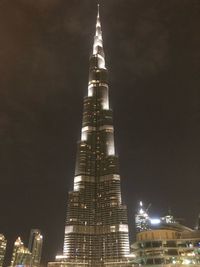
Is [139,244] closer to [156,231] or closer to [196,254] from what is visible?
[156,231]

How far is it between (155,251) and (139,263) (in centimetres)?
1227

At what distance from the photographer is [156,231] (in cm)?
13575

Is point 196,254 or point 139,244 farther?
point 139,244

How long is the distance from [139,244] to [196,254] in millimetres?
24635

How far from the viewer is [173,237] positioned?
135375mm

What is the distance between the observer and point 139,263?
137375 mm

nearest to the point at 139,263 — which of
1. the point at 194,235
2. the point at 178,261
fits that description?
the point at 178,261

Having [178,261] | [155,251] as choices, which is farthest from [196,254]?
[155,251]

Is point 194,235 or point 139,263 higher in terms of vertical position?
point 194,235

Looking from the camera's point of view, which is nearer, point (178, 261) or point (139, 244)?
point (178, 261)

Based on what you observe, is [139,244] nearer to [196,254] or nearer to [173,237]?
[173,237]

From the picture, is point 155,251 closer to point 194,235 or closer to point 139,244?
point 139,244

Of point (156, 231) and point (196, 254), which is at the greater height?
point (156, 231)

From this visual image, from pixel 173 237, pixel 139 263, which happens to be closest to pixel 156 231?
pixel 173 237
